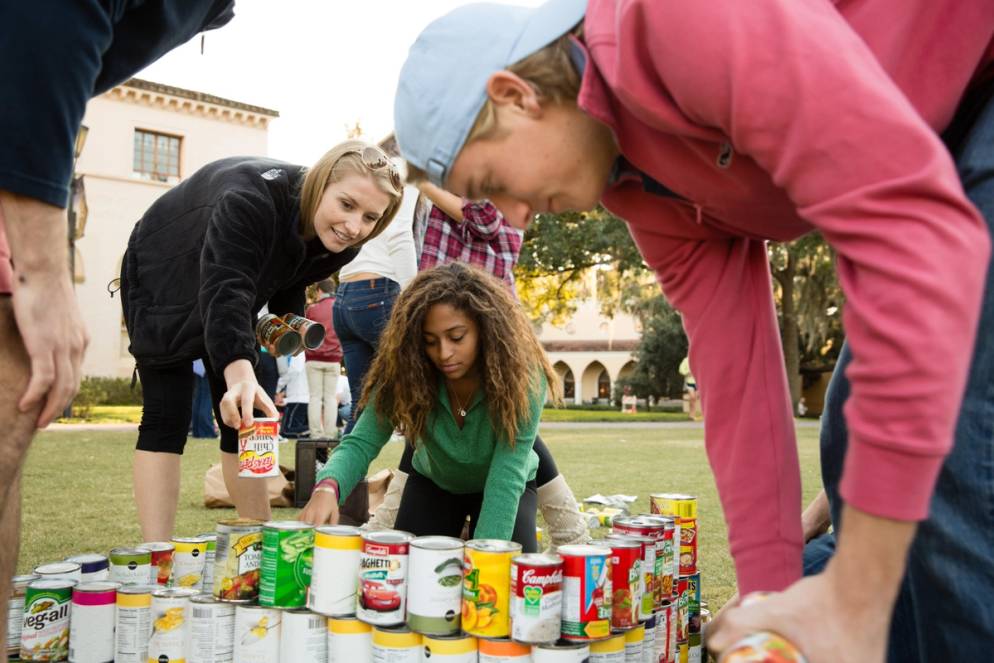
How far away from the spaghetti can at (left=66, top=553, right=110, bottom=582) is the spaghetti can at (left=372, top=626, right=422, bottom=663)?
2.59ft

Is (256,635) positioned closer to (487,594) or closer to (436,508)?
(487,594)

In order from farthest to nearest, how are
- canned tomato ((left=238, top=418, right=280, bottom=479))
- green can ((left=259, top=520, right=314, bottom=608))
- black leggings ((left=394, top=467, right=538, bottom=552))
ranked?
1. black leggings ((left=394, top=467, right=538, bottom=552))
2. canned tomato ((left=238, top=418, right=280, bottom=479))
3. green can ((left=259, top=520, right=314, bottom=608))

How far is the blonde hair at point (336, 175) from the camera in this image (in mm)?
2822

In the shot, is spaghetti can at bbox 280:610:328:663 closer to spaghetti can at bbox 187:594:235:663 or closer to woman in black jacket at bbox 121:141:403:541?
spaghetti can at bbox 187:594:235:663

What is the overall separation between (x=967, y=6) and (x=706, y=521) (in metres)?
3.49

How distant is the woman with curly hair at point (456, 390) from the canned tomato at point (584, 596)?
0.99m

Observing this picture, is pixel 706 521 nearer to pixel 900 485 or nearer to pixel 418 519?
pixel 418 519

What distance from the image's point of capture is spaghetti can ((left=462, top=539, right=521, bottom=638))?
1688 millimetres

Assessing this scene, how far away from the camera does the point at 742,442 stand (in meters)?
1.43

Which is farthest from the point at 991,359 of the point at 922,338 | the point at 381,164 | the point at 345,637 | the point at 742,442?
the point at 381,164

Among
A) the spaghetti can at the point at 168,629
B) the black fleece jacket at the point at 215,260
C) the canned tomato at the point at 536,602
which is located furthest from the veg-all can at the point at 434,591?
the black fleece jacket at the point at 215,260

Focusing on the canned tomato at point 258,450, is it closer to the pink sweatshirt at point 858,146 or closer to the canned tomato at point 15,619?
the canned tomato at point 15,619

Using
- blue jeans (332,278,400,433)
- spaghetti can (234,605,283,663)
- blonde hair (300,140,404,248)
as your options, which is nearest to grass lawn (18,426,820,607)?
blue jeans (332,278,400,433)

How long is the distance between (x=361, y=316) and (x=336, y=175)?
108 cm
